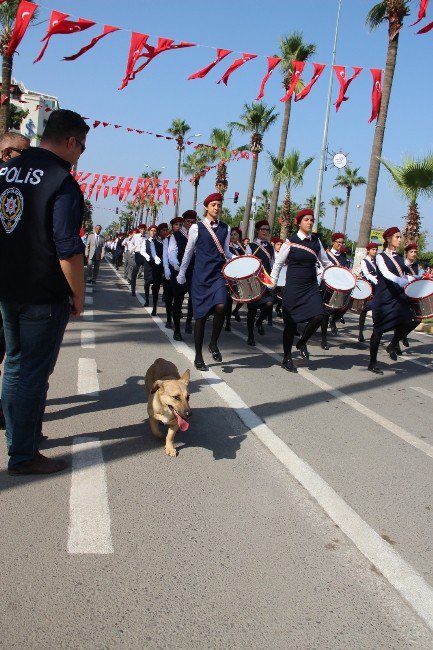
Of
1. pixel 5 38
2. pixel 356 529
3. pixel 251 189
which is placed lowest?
pixel 356 529

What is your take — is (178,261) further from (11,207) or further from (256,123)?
(256,123)

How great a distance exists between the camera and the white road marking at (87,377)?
599 centimetres

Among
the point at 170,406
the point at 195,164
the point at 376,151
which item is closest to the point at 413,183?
the point at 376,151

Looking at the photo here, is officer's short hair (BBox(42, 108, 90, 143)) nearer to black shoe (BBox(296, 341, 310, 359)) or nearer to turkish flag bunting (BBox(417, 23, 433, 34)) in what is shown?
black shoe (BBox(296, 341, 310, 359))

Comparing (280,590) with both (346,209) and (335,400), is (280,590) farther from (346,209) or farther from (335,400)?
(346,209)

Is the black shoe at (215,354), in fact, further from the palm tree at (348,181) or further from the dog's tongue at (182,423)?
the palm tree at (348,181)

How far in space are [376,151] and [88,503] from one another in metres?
17.3

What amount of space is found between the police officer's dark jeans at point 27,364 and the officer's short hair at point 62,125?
976 millimetres

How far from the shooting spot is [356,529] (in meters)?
3.44

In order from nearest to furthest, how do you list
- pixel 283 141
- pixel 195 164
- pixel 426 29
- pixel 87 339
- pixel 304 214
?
1. pixel 304 214
2. pixel 87 339
3. pixel 426 29
4. pixel 283 141
5. pixel 195 164

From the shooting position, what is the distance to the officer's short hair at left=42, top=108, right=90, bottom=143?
3.60 meters

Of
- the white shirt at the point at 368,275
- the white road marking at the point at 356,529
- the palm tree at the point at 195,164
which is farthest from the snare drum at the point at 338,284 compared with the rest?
the palm tree at the point at 195,164

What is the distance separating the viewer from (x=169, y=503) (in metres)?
3.59

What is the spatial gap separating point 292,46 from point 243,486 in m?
29.1
